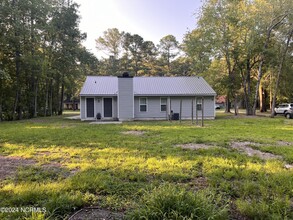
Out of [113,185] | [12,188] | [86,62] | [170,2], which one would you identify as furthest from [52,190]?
[86,62]

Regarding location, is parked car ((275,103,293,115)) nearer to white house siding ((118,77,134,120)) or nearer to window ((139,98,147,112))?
window ((139,98,147,112))

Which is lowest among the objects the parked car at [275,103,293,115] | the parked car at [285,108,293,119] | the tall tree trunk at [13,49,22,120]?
the parked car at [285,108,293,119]

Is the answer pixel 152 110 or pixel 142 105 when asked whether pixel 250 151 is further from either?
pixel 142 105

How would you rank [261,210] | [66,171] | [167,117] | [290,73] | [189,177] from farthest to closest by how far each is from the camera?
[290,73]
[167,117]
[66,171]
[189,177]
[261,210]

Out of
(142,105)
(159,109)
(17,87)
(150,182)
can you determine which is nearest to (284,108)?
(159,109)

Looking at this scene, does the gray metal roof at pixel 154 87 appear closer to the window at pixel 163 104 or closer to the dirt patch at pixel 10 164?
the window at pixel 163 104

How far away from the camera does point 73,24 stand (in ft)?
73.2

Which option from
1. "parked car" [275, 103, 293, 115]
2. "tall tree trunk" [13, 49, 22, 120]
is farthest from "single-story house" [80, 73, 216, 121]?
"parked car" [275, 103, 293, 115]

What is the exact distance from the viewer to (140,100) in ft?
53.8

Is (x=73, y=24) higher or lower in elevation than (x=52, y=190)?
higher

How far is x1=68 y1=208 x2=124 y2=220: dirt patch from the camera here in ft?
7.68

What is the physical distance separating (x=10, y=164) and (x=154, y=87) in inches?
536

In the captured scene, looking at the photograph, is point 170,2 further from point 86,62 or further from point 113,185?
point 113,185

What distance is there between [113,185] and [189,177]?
1.29 m
